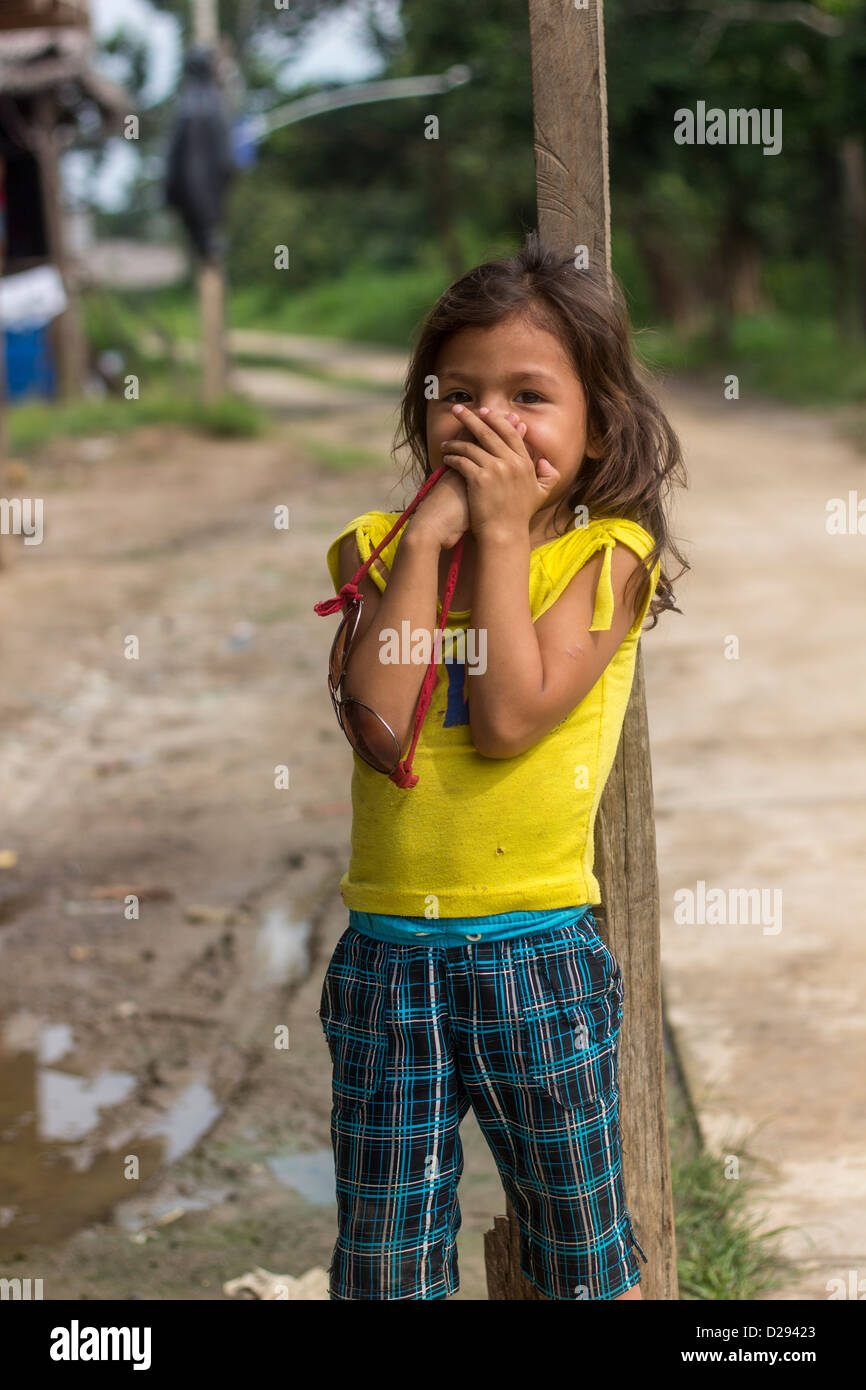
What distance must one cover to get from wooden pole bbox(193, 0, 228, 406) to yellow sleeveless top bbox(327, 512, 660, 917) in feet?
43.3

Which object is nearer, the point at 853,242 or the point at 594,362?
the point at 594,362

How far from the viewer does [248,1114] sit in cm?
332

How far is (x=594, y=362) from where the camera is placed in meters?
1.77

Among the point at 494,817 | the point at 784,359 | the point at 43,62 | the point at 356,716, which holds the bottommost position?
the point at 494,817

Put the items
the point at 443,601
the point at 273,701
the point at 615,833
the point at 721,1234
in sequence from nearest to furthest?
the point at 443,601 → the point at 615,833 → the point at 721,1234 → the point at 273,701

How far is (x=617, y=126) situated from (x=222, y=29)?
69.4 ft

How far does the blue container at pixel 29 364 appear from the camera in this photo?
Result: 17.6 meters

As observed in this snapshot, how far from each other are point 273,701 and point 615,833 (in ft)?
15.1

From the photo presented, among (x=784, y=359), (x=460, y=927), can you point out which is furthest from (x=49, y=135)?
(x=460, y=927)

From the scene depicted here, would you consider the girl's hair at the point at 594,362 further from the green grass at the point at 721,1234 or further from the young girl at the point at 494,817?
the green grass at the point at 721,1234

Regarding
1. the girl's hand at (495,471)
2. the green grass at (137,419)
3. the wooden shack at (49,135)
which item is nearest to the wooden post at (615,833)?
the girl's hand at (495,471)

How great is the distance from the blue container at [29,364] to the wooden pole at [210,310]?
3485 mm

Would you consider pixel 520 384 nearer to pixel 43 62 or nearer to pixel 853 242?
pixel 43 62

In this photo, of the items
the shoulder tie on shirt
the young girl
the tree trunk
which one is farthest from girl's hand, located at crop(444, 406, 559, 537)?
the tree trunk
